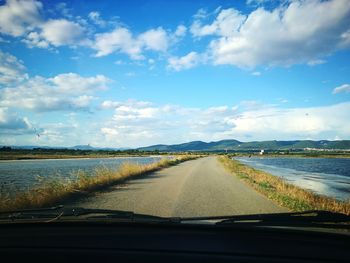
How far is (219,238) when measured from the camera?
3.51 metres

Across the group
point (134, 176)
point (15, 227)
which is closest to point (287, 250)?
point (15, 227)

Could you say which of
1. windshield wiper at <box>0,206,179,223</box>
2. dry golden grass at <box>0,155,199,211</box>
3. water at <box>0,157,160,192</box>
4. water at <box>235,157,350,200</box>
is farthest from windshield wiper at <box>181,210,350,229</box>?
water at <box>235,157,350,200</box>

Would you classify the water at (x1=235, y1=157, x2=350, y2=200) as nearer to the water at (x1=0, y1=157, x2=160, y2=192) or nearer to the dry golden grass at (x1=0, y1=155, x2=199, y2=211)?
the dry golden grass at (x1=0, y1=155, x2=199, y2=211)

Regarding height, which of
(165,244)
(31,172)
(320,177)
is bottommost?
(320,177)

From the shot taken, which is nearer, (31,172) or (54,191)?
(54,191)

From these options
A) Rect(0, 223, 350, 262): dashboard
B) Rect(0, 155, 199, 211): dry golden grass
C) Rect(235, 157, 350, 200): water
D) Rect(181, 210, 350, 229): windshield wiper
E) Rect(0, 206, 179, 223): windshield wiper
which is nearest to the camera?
Rect(0, 223, 350, 262): dashboard

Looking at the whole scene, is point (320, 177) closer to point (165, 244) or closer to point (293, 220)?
point (293, 220)

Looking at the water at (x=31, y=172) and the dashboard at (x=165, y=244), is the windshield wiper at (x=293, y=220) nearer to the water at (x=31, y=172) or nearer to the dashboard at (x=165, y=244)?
the dashboard at (x=165, y=244)

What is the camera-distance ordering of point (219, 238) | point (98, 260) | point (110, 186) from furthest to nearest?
1. point (110, 186)
2. point (219, 238)
3. point (98, 260)

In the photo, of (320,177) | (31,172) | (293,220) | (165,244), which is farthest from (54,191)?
(320,177)

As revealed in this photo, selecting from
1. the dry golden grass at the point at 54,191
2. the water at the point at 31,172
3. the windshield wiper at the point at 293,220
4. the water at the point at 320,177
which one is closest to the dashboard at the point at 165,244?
the windshield wiper at the point at 293,220

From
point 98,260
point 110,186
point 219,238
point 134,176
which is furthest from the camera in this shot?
point 134,176

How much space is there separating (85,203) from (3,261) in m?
9.66

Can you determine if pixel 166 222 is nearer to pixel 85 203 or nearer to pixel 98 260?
pixel 98 260
